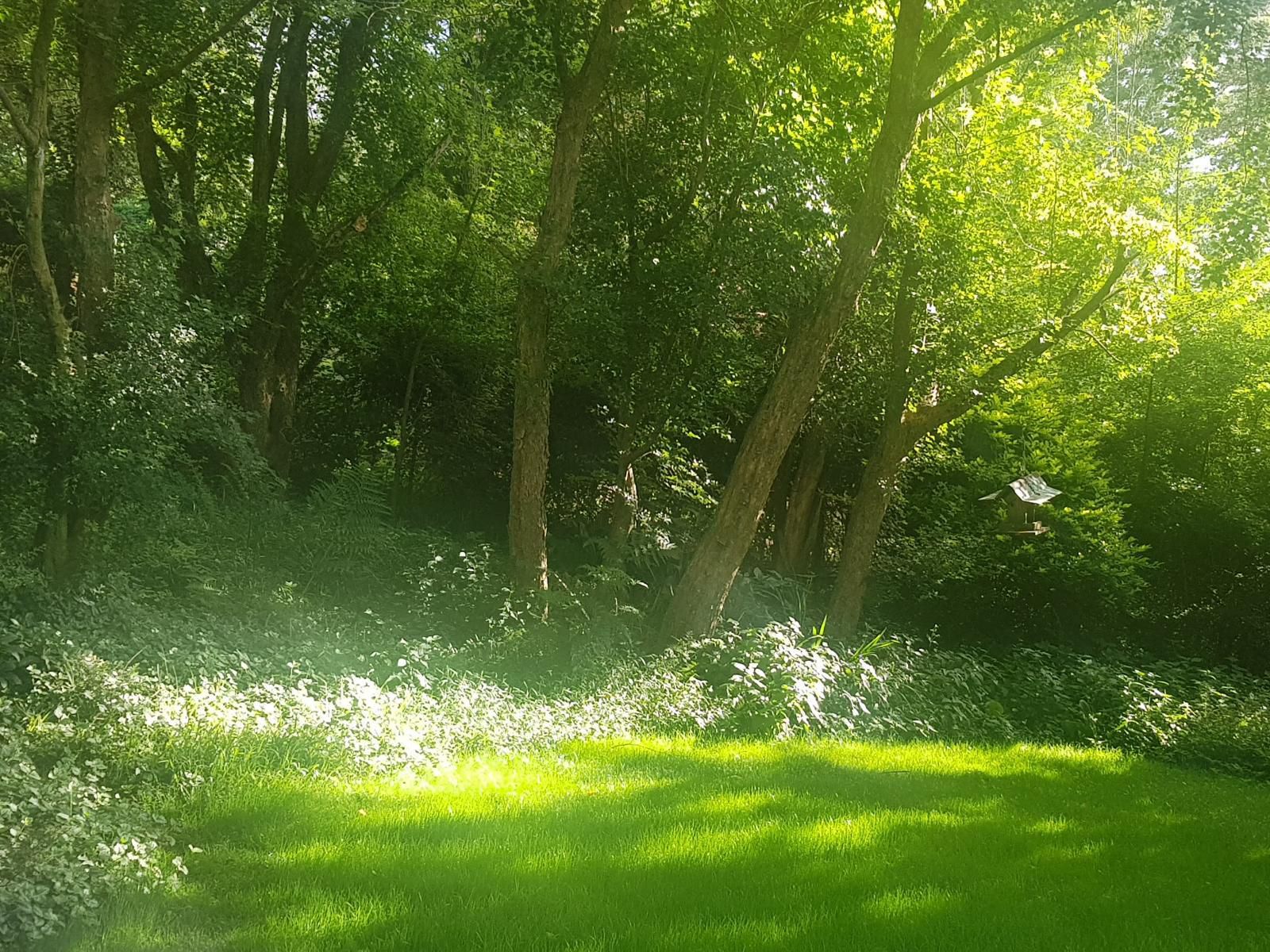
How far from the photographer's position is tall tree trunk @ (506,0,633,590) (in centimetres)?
1056

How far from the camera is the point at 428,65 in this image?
40.1 feet

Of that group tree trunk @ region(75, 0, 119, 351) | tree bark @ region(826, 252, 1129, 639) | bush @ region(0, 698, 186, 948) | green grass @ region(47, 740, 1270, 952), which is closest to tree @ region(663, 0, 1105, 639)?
tree bark @ region(826, 252, 1129, 639)

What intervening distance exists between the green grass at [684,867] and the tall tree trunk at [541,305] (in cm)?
420

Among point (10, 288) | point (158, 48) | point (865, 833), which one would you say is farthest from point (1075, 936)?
point (158, 48)

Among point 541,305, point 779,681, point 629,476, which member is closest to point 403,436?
point 629,476

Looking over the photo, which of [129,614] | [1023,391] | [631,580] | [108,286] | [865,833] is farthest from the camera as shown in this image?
[1023,391]

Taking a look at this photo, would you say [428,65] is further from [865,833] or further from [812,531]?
[865,833]

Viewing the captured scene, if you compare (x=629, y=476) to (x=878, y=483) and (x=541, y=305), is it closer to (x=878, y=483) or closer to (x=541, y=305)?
(x=541, y=305)

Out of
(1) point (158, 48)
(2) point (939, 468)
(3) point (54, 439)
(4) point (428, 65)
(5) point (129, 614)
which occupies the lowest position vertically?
(5) point (129, 614)

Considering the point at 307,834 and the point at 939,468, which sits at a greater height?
the point at 939,468

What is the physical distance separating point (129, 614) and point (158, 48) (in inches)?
234

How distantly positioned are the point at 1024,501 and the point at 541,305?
5903 millimetres

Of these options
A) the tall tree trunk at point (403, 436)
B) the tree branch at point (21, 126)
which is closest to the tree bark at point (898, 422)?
the tall tree trunk at point (403, 436)

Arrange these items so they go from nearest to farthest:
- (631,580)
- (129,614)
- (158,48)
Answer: (129,614)
(158,48)
(631,580)
